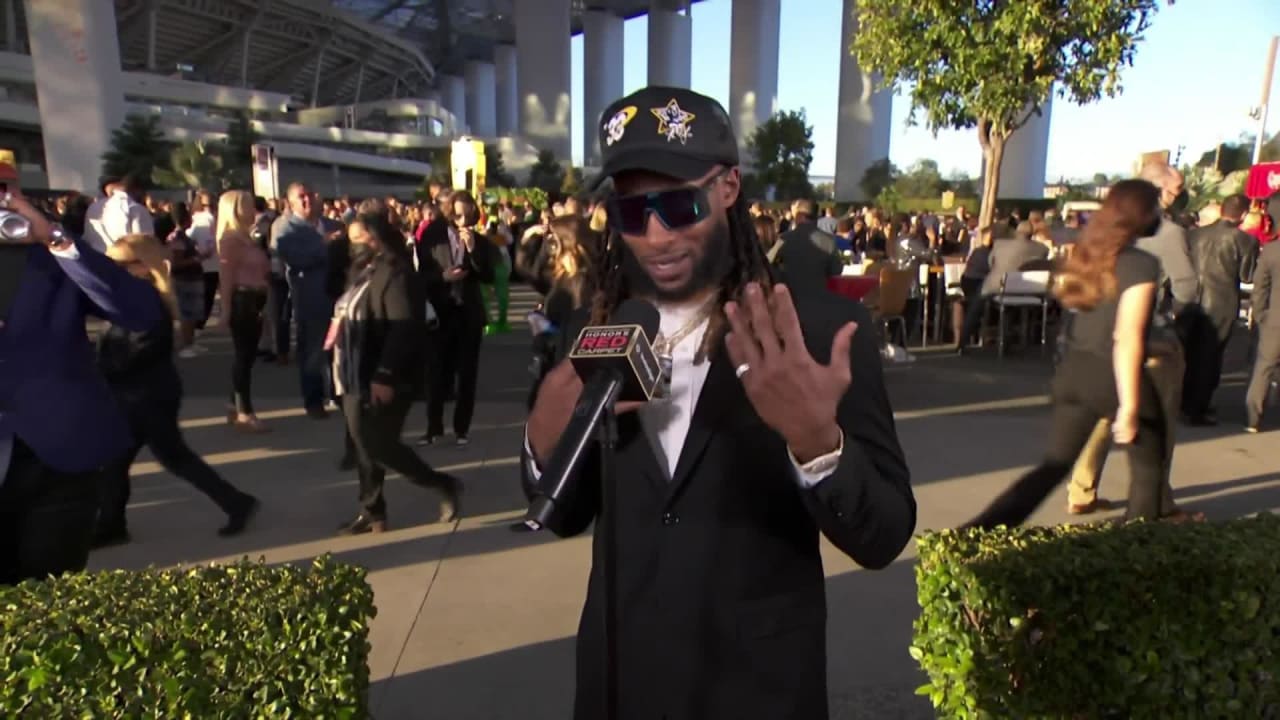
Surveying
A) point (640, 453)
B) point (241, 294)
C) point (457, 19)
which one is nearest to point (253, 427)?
point (241, 294)

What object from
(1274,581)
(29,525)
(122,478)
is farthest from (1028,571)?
(122,478)

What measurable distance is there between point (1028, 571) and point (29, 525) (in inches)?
116

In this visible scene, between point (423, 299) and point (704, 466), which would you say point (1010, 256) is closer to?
point (423, 299)

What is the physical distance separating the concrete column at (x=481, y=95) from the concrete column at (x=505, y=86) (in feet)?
36.4

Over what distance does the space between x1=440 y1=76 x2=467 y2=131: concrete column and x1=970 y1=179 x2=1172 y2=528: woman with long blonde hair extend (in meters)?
111

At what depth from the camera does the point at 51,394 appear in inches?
120

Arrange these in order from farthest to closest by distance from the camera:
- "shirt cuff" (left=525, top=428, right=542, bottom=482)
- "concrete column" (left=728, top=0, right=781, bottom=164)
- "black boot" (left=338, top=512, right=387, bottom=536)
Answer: "concrete column" (left=728, top=0, right=781, bottom=164), "black boot" (left=338, top=512, right=387, bottom=536), "shirt cuff" (left=525, top=428, right=542, bottom=482)

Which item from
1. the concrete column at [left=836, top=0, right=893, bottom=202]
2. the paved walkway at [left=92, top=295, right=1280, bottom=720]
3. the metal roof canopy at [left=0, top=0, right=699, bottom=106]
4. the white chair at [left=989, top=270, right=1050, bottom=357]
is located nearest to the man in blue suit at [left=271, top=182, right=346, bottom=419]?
the paved walkway at [left=92, top=295, right=1280, bottom=720]

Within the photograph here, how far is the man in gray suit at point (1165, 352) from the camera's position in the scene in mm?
4805

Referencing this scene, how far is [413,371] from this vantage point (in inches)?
213

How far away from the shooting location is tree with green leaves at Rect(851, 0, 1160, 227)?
40.4 ft

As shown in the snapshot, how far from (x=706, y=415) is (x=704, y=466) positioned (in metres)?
0.08

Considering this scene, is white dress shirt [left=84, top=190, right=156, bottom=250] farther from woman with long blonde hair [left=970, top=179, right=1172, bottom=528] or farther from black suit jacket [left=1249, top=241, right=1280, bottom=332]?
black suit jacket [left=1249, top=241, right=1280, bottom=332]

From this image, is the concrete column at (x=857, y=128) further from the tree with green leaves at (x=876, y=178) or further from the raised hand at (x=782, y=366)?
the raised hand at (x=782, y=366)
